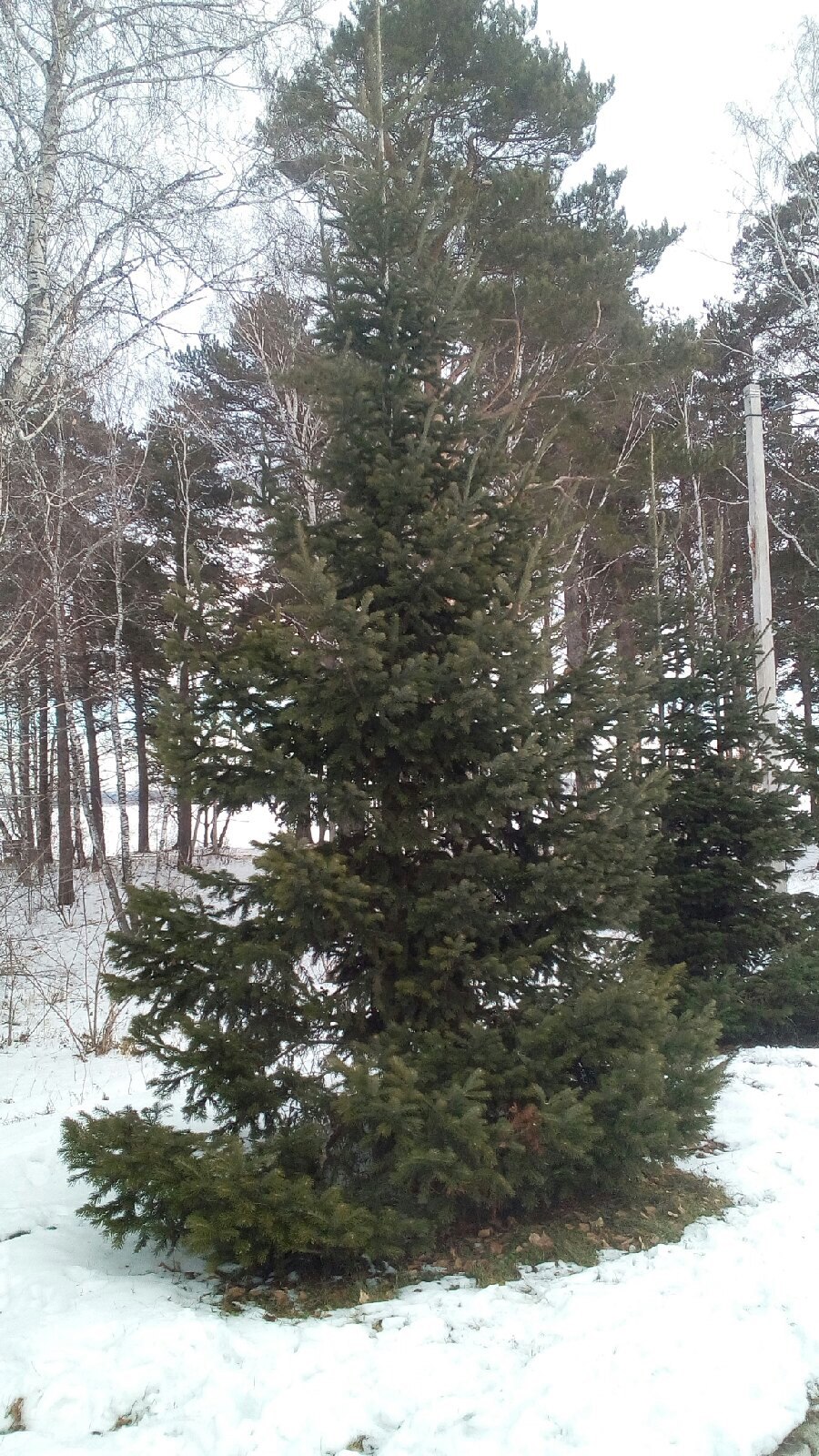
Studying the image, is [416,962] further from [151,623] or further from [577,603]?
[151,623]

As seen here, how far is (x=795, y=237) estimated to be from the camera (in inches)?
659

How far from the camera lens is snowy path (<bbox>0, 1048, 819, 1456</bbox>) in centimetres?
274

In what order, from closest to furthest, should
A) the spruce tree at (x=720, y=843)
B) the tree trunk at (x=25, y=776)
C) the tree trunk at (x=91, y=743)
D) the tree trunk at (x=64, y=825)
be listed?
the spruce tree at (x=720, y=843)
the tree trunk at (x=25, y=776)
the tree trunk at (x=64, y=825)
the tree trunk at (x=91, y=743)

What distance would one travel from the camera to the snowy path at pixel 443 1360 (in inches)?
108

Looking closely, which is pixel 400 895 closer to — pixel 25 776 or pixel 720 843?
pixel 720 843

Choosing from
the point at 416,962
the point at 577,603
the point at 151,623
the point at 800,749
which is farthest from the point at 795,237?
the point at 416,962

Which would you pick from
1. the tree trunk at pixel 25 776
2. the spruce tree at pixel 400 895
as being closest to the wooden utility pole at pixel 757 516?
the spruce tree at pixel 400 895

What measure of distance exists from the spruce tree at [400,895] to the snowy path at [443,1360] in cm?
31

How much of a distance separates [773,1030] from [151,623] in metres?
15.2

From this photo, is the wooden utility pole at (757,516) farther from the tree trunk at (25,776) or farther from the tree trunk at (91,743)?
the tree trunk at (91,743)

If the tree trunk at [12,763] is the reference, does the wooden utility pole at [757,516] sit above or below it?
above

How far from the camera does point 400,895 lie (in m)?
4.41

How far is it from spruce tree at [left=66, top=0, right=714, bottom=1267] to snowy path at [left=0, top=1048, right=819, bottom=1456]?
12.1 inches

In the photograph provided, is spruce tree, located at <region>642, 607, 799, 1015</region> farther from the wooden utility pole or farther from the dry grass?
the dry grass
